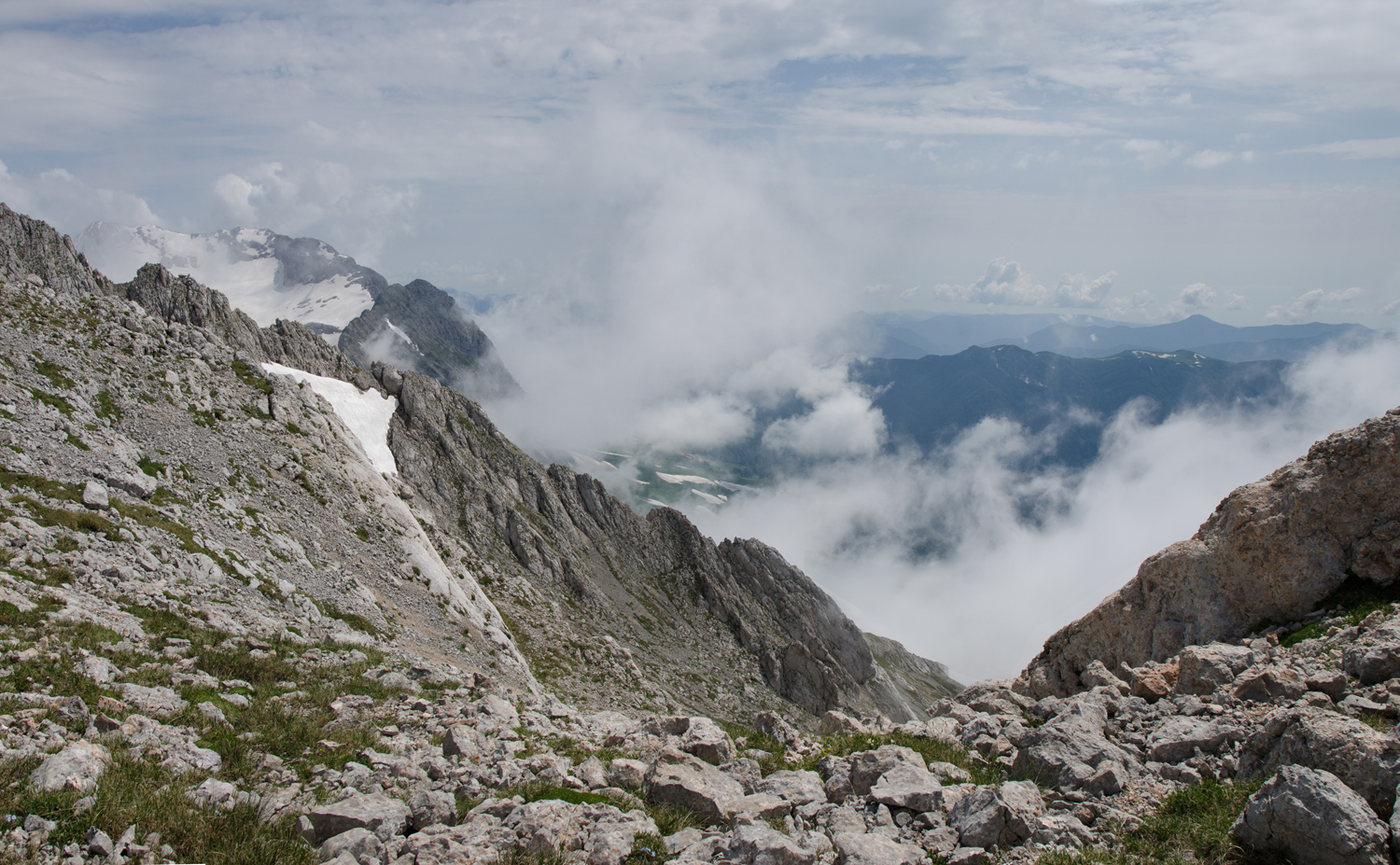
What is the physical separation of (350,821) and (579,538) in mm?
90840

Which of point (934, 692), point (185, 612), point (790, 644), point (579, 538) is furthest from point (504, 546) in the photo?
point (934, 692)

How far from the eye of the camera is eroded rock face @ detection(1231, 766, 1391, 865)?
8008mm

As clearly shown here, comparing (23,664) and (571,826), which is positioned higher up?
(23,664)

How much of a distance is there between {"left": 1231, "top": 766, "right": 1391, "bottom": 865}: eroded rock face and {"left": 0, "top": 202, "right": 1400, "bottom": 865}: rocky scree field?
3 centimetres

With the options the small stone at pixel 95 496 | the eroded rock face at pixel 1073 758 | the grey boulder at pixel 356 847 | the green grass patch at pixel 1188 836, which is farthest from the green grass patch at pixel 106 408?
the green grass patch at pixel 1188 836

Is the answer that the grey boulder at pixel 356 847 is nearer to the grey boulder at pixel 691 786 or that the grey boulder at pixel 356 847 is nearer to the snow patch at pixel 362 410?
the grey boulder at pixel 691 786

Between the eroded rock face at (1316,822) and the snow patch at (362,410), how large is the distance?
73.9m

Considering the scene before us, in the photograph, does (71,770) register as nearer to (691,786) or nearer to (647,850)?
(647,850)

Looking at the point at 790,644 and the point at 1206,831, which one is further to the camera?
the point at 790,644

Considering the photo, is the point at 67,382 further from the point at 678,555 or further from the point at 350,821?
the point at 678,555

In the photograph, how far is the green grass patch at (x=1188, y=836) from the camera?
30.2 ft

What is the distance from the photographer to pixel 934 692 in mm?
155875

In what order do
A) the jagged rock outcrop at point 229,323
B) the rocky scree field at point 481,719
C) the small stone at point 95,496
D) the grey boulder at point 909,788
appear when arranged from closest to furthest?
the rocky scree field at point 481,719 → the grey boulder at point 909,788 → the small stone at point 95,496 → the jagged rock outcrop at point 229,323

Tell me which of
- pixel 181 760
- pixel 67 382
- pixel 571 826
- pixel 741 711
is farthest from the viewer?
pixel 741 711
